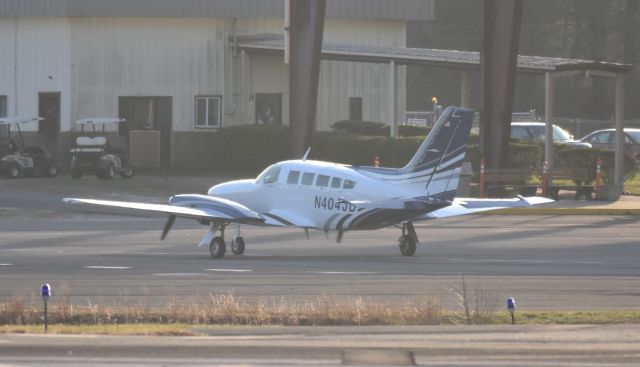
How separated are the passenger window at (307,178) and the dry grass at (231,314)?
8.49 m

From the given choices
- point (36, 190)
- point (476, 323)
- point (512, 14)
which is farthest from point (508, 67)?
point (476, 323)

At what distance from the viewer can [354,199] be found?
78.3 feet

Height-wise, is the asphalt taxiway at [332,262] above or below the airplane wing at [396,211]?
below

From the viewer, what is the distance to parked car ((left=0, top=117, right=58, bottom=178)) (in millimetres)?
45719

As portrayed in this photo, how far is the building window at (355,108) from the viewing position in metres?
55.7

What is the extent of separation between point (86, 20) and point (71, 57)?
1676mm

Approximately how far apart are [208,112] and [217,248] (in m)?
29.8

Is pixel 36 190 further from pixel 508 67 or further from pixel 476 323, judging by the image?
pixel 476 323

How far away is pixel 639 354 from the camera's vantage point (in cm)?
1269

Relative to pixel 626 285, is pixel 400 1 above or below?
above

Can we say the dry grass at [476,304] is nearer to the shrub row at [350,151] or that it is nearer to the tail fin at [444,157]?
the tail fin at [444,157]

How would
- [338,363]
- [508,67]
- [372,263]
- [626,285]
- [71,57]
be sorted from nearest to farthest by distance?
1. [338,363]
2. [626,285]
3. [372,263]
4. [508,67]
5. [71,57]

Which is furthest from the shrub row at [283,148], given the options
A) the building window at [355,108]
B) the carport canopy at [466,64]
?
the building window at [355,108]

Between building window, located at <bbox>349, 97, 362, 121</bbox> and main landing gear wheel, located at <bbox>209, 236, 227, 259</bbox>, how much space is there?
31.5 metres
